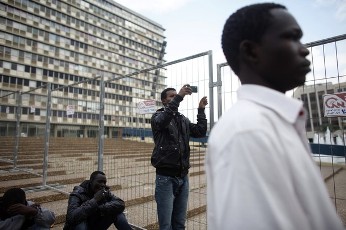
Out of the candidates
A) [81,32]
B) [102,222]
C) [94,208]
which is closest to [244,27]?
[94,208]

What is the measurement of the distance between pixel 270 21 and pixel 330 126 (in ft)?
6.68

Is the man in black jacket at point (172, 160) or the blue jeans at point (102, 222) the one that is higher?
the man in black jacket at point (172, 160)

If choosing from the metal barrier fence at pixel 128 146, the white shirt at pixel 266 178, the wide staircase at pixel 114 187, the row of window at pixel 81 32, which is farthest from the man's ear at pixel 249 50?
the row of window at pixel 81 32

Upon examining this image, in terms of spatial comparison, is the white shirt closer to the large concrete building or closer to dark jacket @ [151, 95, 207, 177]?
dark jacket @ [151, 95, 207, 177]

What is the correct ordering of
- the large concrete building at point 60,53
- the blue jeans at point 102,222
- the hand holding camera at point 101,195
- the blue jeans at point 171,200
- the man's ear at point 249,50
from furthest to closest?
the large concrete building at point 60,53, the blue jeans at point 102,222, the hand holding camera at point 101,195, the blue jeans at point 171,200, the man's ear at point 249,50

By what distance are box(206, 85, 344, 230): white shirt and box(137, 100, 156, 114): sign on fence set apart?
2958 mm

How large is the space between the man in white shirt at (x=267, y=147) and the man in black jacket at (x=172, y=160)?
1.85m

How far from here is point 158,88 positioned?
13.6 feet

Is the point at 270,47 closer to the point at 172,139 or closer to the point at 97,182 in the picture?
the point at 172,139

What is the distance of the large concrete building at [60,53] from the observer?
1572 inches

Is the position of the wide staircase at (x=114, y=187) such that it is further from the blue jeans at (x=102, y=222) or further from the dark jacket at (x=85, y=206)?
the dark jacket at (x=85, y=206)

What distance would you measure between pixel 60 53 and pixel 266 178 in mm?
52021

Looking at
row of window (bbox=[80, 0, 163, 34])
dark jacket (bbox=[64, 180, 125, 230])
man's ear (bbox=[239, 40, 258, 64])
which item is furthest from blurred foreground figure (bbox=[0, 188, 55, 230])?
row of window (bbox=[80, 0, 163, 34])

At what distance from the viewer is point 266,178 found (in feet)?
2.08
